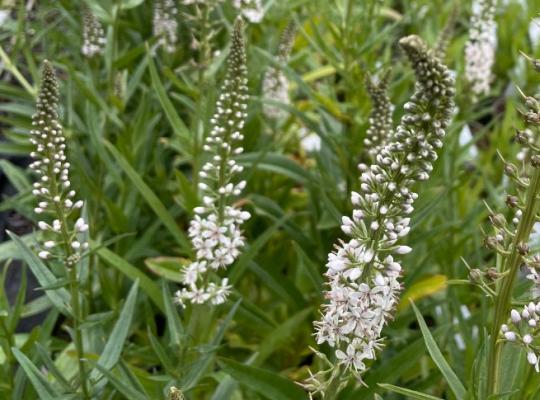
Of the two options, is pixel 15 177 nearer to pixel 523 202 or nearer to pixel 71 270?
pixel 71 270

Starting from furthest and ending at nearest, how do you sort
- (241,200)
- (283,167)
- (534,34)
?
1. (534,34)
2. (283,167)
3. (241,200)

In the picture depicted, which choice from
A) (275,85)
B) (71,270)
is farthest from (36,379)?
(275,85)

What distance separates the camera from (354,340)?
8.00ft

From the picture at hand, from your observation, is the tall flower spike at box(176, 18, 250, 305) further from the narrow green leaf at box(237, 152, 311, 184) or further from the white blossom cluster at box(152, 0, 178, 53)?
the white blossom cluster at box(152, 0, 178, 53)

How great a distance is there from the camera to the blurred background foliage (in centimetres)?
364

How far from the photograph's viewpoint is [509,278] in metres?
2.56

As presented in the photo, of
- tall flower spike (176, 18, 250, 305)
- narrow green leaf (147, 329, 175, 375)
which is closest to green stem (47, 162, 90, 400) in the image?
narrow green leaf (147, 329, 175, 375)

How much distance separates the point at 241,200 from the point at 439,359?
196 centimetres

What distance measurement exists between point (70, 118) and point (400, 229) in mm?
3102

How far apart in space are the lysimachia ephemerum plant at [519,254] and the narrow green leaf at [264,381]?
0.99 m

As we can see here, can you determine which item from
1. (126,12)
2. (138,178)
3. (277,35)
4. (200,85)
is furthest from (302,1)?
(138,178)

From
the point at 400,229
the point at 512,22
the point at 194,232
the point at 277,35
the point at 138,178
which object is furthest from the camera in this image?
the point at 512,22

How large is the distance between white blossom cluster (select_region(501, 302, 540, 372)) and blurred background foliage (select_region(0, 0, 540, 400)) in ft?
3.02

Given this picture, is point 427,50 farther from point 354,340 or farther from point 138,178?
point 138,178
